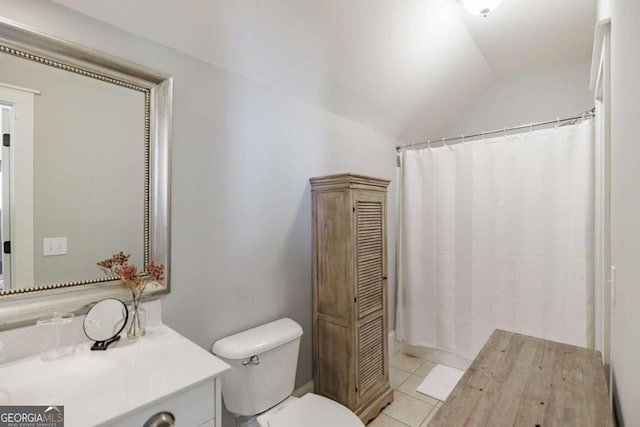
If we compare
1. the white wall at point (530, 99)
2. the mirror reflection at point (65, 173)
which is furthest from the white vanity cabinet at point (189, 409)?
the white wall at point (530, 99)

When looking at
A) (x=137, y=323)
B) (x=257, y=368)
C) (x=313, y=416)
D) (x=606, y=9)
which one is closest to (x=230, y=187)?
(x=137, y=323)

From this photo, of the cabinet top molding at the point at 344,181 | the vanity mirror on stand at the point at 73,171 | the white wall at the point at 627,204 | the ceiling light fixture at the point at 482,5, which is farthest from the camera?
the cabinet top molding at the point at 344,181

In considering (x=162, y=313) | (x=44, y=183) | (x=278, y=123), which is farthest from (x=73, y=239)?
(x=278, y=123)

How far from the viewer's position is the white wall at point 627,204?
66 centimetres

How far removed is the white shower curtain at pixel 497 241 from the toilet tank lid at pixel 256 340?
1.49 m

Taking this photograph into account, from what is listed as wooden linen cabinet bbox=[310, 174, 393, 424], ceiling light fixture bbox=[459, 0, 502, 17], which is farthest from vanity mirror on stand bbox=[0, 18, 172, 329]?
ceiling light fixture bbox=[459, 0, 502, 17]

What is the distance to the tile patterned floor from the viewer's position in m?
1.95

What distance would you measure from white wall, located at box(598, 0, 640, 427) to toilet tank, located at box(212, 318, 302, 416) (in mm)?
1291

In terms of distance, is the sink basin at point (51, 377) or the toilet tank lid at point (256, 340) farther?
the toilet tank lid at point (256, 340)

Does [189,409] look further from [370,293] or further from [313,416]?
[370,293]

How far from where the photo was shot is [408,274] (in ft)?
9.11

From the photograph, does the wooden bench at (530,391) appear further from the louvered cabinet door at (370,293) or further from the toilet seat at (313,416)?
the louvered cabinet door at (370,293)

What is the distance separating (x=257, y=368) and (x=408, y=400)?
4.32ft

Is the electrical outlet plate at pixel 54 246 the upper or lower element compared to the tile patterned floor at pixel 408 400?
upper
